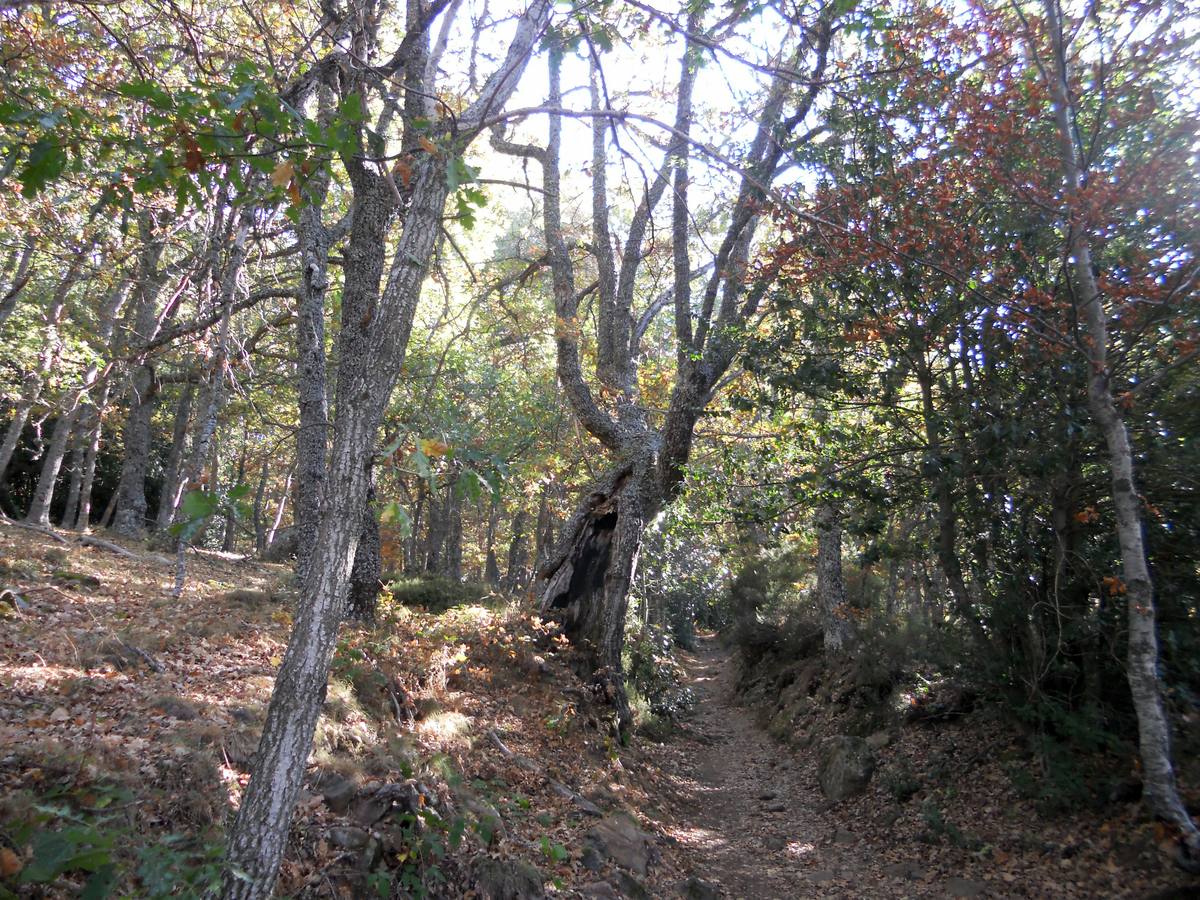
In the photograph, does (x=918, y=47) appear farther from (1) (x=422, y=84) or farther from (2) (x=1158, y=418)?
(1) (x=422, y=84)

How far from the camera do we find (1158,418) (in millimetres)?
6336

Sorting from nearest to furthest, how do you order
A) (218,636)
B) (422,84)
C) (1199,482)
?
(422,84)
(1199,482)
(218,636)

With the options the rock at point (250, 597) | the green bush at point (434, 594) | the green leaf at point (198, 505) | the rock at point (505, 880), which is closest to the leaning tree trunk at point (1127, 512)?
the rock at point (505, 880)

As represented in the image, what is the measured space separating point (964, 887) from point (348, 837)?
5.65 meters

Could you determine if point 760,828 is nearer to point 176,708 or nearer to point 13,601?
point 176,708

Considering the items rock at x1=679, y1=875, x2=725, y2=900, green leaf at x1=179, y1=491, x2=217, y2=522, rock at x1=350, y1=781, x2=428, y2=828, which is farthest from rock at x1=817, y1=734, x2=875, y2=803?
green leaf at x1=179, y1=491, x2=217, y2=522

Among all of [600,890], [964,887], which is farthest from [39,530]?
[964,887]

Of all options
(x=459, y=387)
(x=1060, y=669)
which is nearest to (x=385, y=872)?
(x=1060, y=669)

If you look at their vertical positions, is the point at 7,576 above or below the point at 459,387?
below

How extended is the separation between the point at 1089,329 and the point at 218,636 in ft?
29.4

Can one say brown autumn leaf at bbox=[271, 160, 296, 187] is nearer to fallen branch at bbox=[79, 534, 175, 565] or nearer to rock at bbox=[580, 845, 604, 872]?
rock at bbox=[580, 845, 604, 872]

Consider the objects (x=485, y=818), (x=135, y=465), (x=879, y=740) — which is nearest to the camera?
(x=485, y=818)

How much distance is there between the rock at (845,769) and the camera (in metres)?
9.39

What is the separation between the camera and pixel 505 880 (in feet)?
17.1
